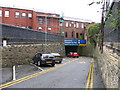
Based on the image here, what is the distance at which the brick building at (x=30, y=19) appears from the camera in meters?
38.2

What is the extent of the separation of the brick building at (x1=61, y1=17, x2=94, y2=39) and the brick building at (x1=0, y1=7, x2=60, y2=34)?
7.72 metres

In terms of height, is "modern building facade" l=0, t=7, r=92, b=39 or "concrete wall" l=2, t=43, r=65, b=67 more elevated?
"modern building facade" l=0, t=7, r=92, b=39

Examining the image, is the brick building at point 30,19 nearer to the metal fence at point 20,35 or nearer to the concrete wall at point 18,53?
the metal fence at point 20,35

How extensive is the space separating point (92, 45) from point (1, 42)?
117ft

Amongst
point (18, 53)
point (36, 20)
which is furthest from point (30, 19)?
point (18, 53)

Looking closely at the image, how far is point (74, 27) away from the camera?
5784 centimetres

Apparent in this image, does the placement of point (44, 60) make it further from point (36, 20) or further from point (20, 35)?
point (36, 20)

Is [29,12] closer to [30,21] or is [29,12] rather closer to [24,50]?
[30,21]

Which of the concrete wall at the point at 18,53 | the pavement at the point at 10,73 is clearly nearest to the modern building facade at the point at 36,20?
the concrete wall at the point at 18,53

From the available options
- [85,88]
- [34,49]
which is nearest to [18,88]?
[85,88]

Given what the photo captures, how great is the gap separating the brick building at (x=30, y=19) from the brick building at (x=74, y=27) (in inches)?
304

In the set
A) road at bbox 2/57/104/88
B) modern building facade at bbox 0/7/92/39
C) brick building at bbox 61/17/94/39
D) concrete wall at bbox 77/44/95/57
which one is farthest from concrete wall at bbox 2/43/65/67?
brick building at bbox 61/17/94/39

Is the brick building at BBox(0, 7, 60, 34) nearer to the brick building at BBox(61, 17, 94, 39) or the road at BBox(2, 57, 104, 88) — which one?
the brick building at BBox(61, 17, 94, 39)

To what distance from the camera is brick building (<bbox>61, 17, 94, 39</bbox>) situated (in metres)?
55.4
